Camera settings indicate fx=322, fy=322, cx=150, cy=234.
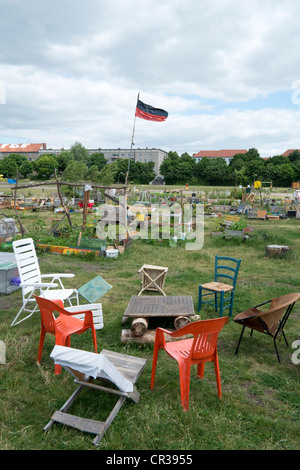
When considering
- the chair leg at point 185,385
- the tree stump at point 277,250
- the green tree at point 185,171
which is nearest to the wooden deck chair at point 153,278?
the chair leg at point 185,385

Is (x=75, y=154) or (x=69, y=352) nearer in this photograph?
(x=69, y=352)

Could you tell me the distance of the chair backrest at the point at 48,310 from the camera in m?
3.83

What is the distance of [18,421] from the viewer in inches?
125

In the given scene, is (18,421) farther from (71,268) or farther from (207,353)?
(71,268)

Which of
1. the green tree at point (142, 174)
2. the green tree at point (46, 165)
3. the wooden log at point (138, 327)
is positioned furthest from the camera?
the green tree at point (142, 174)

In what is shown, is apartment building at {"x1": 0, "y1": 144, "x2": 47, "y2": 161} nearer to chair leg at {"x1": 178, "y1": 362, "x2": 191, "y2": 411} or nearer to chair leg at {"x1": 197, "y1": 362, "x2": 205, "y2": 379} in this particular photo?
chair leg at {"x1": 197, "y1": 362, "x2": 205, "y2": 379}

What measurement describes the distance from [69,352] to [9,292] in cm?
448

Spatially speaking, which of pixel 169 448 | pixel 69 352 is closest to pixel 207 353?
pixel 169 448

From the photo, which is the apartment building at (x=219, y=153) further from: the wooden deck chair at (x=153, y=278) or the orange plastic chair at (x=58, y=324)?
the orange plastic chair at (x=58, y=324)

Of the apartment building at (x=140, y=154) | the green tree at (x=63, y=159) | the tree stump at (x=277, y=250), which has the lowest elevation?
the tree stump at (x=277, y=250)

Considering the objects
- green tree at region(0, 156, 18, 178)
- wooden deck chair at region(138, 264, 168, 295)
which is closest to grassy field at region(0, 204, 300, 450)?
wooden deck chair at region(138, 264, 168, 295)

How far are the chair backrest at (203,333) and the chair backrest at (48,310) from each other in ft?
4.99

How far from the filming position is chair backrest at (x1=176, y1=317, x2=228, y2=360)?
129 inches

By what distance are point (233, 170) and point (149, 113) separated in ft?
214
